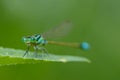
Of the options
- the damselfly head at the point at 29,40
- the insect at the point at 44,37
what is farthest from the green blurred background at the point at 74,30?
the damselfly head at the point at 29,40

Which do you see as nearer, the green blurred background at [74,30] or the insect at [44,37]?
the insect at [44,37]

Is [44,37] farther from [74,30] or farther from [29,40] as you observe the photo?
[74,30]

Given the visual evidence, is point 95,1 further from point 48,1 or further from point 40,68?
point 40,68

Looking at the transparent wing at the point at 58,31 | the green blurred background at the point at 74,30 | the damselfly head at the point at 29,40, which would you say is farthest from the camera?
the green blurred background at the point at 74,30

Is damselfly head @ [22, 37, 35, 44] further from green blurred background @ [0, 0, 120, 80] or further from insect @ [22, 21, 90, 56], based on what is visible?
green blurred background @ [0, 0, 120, 80]

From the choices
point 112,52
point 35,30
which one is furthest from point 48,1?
point 112,52

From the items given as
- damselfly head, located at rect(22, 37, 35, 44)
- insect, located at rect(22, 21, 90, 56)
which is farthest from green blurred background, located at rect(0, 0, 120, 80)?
damselfly head, located at rect(22, 37, 35, 44)

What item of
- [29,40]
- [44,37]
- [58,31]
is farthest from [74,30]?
[29,40]

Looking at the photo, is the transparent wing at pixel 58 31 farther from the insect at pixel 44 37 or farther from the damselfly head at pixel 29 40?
the damselfly head at pixel 29 40
